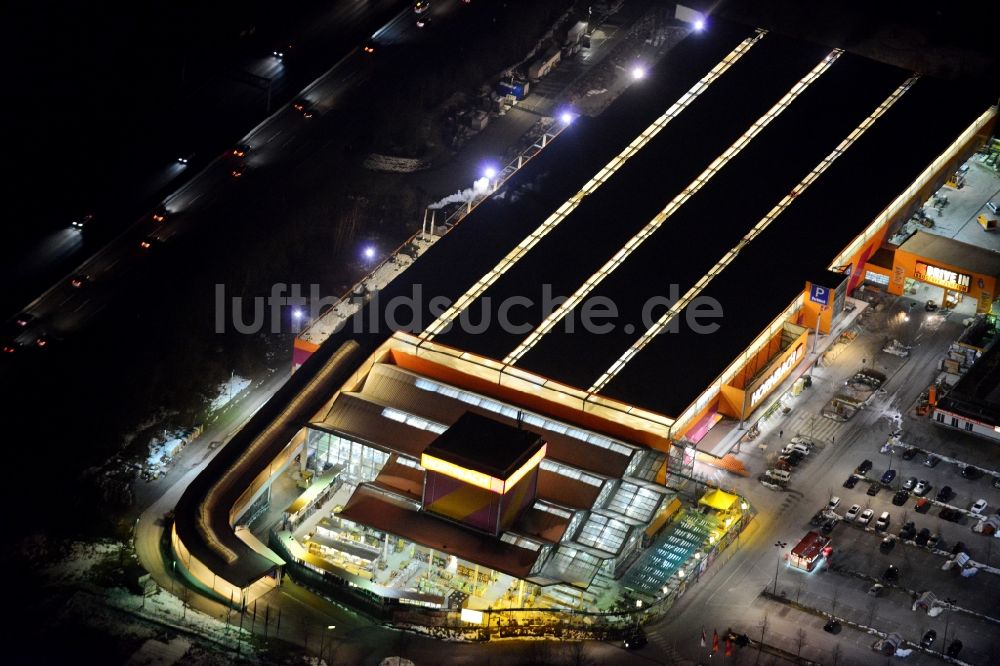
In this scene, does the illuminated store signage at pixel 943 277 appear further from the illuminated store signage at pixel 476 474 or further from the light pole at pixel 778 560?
the illuminated store signage at pixel 476 474

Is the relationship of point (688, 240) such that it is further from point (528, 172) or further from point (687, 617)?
point (687, 617)

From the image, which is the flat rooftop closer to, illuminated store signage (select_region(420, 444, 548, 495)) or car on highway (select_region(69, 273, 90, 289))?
illuminated store signage (select_region(420, 444, 548, 495))

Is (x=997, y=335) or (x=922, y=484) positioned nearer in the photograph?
(x=922, y=484)

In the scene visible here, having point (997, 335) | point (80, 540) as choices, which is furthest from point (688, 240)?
point (80, 540)

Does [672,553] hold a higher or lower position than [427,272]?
lower

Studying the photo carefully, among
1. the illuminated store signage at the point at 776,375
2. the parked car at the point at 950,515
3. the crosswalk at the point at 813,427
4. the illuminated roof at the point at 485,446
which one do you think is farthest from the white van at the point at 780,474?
the illuminated roof at the point at 485,446

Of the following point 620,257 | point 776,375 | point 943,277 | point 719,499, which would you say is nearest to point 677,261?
point 620,257

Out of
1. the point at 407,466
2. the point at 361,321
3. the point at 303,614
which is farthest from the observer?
the point at 361,321

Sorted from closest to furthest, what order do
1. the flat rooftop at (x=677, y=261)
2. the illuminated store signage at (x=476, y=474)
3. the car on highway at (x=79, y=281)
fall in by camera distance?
the illuminated store signage at (x=476, y=474) → the flat rooftop at (x=677, y=261) → the car on highway at (x=79, y=281)

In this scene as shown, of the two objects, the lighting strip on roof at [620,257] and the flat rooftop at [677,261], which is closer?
the flat rooftop at [677,261]
